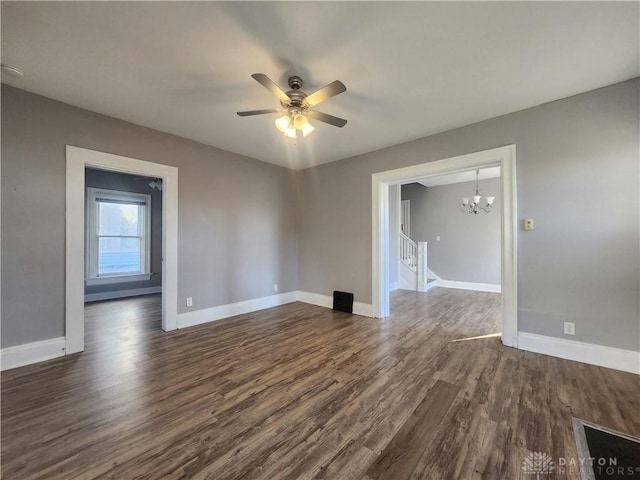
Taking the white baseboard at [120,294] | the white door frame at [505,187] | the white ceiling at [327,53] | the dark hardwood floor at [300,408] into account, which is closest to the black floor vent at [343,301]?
the dark hardwood floor at [300,408]

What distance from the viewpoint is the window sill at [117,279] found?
522 cm

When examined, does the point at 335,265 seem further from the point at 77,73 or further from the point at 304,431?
the point at 77,73

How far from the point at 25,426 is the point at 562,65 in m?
4.81

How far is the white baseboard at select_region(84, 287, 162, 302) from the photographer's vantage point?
16.9 ft

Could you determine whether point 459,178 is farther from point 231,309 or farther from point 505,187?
point 231,309

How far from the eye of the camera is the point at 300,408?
184 centimetres

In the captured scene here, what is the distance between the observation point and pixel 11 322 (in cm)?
241

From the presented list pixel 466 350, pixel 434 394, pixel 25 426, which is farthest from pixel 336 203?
pixel 25 426

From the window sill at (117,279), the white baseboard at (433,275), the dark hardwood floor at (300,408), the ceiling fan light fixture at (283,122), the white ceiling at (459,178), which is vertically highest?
the white ceiling at (459,178)

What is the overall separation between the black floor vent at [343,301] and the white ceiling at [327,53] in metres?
2.80

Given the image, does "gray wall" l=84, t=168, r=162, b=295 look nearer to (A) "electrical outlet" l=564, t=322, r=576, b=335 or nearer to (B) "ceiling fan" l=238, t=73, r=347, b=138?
(B) "ceiling fan" l=238, t=73, r=347, b=138

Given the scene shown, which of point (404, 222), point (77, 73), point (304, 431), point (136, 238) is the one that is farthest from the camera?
point (404, 222)

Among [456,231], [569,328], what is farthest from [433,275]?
[569,328]

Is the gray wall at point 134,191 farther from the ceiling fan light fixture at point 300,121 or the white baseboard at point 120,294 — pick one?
the ceiling fan light fixture at point 300,121
